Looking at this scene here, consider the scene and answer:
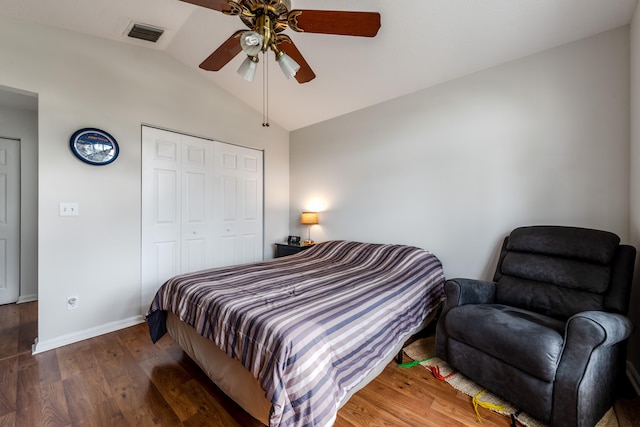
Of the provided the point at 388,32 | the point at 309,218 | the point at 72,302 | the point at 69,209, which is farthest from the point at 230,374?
the point at 388,32

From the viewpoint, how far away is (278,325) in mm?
1252

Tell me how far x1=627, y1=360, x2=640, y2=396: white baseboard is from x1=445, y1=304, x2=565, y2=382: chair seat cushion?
2.19 feet

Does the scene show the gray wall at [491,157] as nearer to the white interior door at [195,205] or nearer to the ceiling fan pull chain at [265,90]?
the ceiling fan pull chain at [265,90]

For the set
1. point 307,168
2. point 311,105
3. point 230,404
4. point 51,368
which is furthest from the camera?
point 307,168

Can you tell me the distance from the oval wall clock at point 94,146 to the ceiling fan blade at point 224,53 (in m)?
1.35

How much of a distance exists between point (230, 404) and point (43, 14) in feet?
10.9

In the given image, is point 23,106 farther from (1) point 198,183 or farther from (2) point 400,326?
(2) point 400,326

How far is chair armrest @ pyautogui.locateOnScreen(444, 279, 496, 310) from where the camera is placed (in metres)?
1.90

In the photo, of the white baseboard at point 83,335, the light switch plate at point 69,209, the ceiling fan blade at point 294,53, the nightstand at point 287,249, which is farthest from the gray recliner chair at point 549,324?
the light switch plate at point 69,209

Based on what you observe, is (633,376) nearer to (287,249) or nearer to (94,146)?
(287,249)

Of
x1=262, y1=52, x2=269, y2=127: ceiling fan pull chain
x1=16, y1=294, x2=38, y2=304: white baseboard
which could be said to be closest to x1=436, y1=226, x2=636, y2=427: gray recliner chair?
x1=262, y1=52, x2=269, y2=127: ceiling fan pull chain

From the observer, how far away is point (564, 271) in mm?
1811

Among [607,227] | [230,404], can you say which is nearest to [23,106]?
[230,404]

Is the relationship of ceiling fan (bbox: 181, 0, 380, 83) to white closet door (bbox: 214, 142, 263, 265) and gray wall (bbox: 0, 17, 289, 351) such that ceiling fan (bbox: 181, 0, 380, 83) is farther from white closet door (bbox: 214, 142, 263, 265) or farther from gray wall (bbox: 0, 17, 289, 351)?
white closet door (bbox: 214, 142, 263, 265)
